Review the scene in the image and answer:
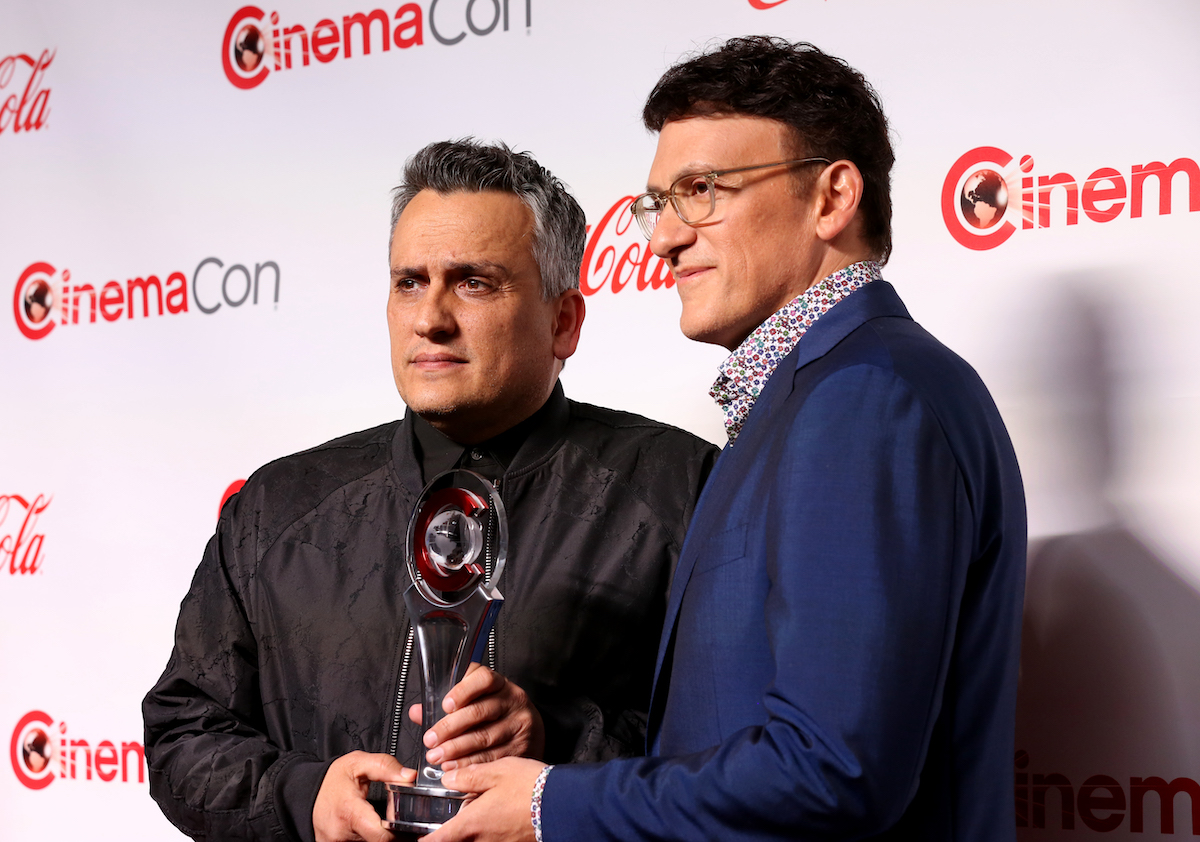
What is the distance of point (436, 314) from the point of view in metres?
1.58

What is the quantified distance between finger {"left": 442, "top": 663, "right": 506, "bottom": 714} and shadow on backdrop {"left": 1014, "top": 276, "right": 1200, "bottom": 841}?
993mm

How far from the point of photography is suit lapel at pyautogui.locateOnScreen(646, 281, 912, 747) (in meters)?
1.13

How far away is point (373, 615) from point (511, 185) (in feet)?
2.20

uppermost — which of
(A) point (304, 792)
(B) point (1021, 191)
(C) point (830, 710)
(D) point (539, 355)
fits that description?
(B) point (1021, 191)

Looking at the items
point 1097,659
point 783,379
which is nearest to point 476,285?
point 783,379

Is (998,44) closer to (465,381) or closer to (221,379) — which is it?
(465,381)

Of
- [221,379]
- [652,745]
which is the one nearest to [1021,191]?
[652,745]

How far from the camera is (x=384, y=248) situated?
99.7 inches

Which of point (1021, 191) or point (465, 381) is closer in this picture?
point (465, 381)

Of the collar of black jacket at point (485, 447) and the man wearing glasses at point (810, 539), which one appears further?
the collar of black jacket at point (485, 447)

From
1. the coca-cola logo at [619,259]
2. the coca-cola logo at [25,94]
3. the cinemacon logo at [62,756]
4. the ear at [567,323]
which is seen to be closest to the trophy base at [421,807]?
the ear at [567,323]

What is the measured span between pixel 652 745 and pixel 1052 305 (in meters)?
1.06

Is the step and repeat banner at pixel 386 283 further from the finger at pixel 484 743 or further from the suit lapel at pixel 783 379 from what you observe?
the finger at pixel 484 743

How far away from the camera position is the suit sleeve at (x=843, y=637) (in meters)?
0.92
